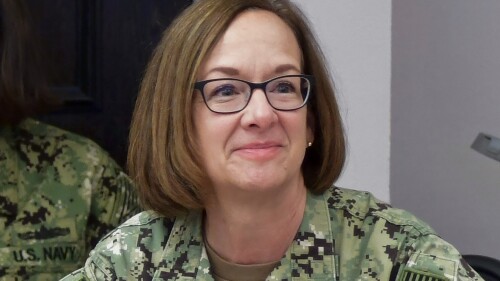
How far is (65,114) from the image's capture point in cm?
246

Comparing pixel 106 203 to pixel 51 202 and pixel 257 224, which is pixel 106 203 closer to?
pixel 51 202

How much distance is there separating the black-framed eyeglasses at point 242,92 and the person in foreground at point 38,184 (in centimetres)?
68

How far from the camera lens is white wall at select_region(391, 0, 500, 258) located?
253 cm

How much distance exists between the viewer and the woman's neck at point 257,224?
155 centimetres

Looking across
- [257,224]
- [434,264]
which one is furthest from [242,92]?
[434,264]

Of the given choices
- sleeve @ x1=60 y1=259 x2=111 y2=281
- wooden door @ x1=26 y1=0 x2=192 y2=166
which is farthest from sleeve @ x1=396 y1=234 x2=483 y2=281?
wooden door @ x1=26 y1=0 x2=192 y2=166

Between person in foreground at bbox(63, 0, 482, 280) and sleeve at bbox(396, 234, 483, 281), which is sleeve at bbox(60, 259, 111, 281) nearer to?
person in foreground at bbox(63, 0, 482, 280)

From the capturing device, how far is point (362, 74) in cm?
241

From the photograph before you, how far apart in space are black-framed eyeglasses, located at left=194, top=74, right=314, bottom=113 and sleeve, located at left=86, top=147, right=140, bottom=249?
26.7 inches

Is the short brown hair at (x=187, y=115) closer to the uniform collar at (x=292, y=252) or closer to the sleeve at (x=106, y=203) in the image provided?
the uniform collar at (x=292, y=252)

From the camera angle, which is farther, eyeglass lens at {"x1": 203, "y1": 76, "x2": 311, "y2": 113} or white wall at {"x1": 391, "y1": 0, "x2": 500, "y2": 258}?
white wall at {"x1": 391, "y1": 0, "x2": 500, "y2": 258}

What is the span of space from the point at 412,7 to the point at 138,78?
813mm

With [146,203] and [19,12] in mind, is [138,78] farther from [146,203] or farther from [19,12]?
[146,203]

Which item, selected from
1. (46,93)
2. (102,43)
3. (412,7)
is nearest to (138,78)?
(102,43)
